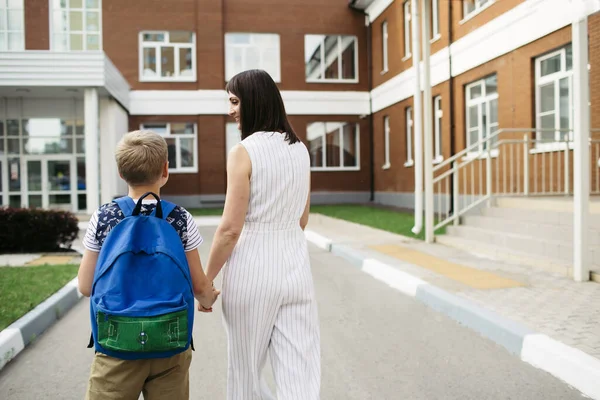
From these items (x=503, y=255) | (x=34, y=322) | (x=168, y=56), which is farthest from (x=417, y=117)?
(x=168, y=56)

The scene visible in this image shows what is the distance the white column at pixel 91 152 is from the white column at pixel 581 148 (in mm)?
15390

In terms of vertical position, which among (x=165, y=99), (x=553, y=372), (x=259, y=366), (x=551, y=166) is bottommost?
(x=553, y=372)

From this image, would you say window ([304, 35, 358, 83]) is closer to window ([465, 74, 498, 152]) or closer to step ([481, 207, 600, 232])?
window ([465, 74, 498, 152])

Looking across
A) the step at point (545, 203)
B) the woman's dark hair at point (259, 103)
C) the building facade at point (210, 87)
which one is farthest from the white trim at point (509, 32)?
the woman's dark hair at point (259, 103)

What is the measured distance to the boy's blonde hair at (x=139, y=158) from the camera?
93.0 inches

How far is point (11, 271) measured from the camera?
8.52 metres

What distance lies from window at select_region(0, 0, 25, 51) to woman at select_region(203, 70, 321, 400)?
25.9 metres

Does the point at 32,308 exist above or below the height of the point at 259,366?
below

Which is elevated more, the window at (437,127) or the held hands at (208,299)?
the window at (437,127)

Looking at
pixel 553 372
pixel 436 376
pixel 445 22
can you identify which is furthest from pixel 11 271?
pixel 445 22

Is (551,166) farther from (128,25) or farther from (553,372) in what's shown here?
(128,25)

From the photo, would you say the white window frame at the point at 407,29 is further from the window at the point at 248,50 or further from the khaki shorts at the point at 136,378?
the khaki shorts at the point at 136,378

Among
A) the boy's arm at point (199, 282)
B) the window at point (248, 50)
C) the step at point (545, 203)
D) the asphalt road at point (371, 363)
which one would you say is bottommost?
the asphalt road at point (371, 363)

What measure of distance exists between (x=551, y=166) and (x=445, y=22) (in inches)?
318
